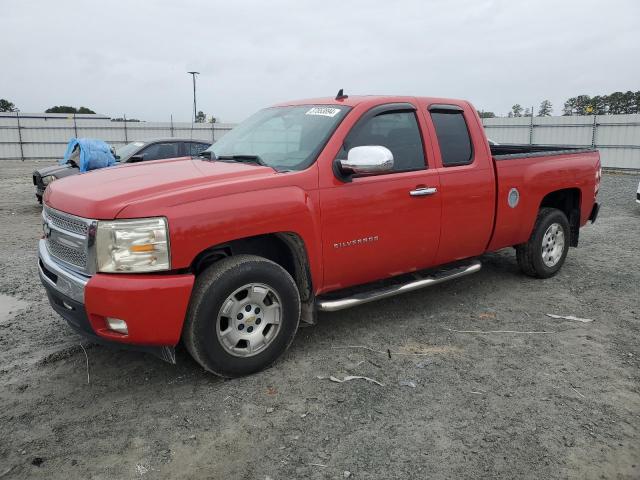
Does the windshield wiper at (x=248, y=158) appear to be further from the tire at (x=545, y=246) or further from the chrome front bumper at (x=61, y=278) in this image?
the tire at (x=545, y=246)

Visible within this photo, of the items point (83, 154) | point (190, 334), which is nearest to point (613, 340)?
point (190, 334)

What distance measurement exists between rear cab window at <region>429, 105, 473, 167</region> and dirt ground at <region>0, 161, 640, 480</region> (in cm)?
138

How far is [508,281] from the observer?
19.0 feet

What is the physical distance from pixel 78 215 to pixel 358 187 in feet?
6.17

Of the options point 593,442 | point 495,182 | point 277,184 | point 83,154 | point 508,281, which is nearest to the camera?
point 593,442

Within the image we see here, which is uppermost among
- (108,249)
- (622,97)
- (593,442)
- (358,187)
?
(622,97)

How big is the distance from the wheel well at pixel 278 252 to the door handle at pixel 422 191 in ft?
3.56

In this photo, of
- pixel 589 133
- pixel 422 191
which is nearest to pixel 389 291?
pixel 422 191

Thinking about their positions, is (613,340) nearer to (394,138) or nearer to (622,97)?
(394,138)

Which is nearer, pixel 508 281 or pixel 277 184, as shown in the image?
pixel 277 184

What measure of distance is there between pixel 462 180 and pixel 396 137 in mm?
731

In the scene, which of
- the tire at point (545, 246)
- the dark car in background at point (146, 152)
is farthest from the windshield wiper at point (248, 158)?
the dark car in background at point (146, 152)

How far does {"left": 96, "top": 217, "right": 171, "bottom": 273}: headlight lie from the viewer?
3010mm

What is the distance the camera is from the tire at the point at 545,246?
5598 mm
